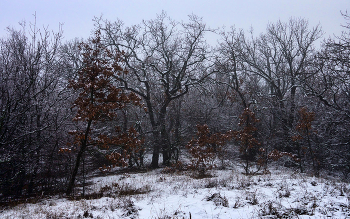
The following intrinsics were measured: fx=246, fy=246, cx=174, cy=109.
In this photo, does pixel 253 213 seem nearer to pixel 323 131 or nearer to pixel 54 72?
pixel 54 72

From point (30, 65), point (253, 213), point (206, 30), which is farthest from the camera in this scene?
point (206, 30)

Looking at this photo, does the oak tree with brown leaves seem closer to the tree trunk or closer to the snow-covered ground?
the tree trunk

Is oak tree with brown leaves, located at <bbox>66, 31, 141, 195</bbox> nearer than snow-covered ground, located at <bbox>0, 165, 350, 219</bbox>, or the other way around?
snow-covered ground, located at <bbox>0, 165, 350, 219</bbox>

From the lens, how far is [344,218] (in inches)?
203

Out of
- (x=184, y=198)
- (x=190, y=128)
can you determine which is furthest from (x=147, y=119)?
(x=184, y=198)

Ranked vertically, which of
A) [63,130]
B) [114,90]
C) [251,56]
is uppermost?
[251,56]

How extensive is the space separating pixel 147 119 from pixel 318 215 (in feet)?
63.0

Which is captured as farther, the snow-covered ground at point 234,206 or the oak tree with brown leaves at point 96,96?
the oak tree with brown leaves at point 96,96

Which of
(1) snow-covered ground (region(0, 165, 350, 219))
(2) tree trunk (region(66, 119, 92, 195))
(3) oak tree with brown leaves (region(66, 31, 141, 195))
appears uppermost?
(3) oak tree with brown leaves (region(66, 31, 141, 195))

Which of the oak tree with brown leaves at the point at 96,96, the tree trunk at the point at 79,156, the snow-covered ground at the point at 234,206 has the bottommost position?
the snow-covered ground at the point at 234,206

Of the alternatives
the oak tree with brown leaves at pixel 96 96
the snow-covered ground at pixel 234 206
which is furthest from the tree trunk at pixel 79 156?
the snow-covered ground at pixel 234 206

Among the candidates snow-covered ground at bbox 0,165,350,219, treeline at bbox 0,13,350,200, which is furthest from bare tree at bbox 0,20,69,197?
snow-covered ground at bbox 0,165,350,219

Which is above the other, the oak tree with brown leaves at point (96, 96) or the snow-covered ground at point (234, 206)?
the oak tree with brown leaves at point (96, 96)

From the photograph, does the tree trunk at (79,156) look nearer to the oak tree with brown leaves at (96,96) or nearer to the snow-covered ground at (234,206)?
the oak tree with brown leaves at (96,96)
